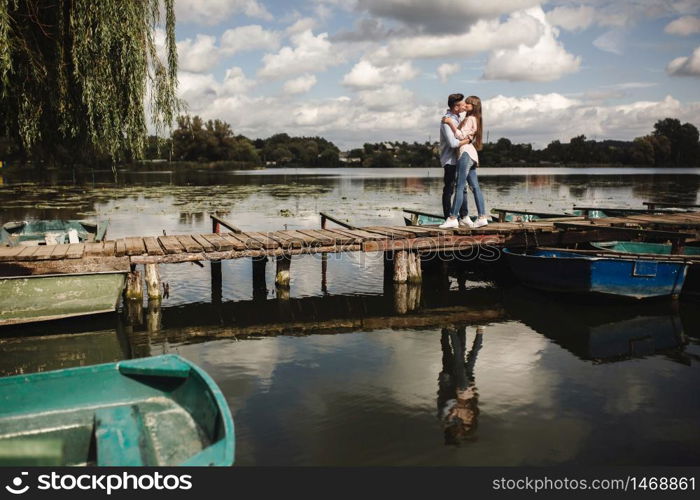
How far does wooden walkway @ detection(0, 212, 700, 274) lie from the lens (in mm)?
10023

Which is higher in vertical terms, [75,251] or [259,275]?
[75,251]

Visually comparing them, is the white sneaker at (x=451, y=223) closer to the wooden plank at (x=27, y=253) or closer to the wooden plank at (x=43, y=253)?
the wooden plank at (x=43, y=253)

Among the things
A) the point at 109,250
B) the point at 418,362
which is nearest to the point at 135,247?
the point at 109,250

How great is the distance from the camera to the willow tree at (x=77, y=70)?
973 centimetres

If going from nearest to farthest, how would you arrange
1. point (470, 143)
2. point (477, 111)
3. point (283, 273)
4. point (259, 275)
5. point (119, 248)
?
point (477, 111), point (119, 248), point (470, 143), point (283, 273), point (259, 275)

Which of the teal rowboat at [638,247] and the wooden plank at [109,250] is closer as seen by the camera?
the wooden plank at [109,250]

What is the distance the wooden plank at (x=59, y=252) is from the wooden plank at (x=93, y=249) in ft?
1.19

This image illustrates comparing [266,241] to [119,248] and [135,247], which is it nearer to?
[135,247]

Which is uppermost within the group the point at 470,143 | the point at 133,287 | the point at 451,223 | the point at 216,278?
the point at 470,143

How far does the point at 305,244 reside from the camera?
1192 centimetres

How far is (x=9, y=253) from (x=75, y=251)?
1.05 meters

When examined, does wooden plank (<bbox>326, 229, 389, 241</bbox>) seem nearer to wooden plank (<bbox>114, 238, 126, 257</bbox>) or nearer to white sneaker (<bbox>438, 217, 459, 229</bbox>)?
white sneaker (<bbox>438, 217, 459, 229</bbox>)

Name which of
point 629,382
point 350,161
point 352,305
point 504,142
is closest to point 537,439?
point 629,382

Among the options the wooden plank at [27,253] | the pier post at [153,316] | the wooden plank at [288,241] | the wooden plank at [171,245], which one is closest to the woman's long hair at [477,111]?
the wooden plank at [288,241]
